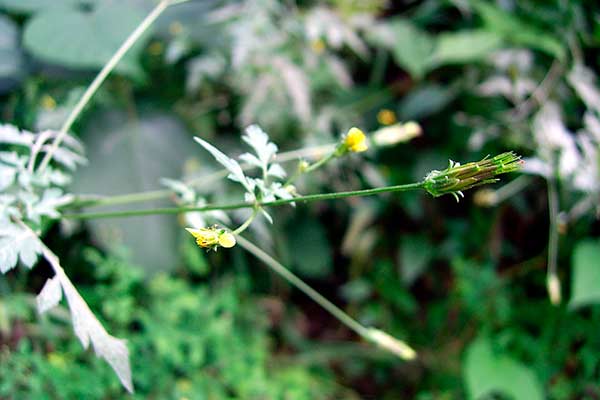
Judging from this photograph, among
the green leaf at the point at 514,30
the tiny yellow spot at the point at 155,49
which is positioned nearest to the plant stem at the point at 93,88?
the tiny yellow spot at the point at 155,49

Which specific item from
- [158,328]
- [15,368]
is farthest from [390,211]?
[15,368]

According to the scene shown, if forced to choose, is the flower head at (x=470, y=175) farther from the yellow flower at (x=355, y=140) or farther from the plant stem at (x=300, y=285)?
the plant stem at (x=300, y=285)

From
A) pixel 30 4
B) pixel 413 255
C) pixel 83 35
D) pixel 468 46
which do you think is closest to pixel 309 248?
pixel 413 255

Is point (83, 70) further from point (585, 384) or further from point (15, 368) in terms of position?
point (585, 384)

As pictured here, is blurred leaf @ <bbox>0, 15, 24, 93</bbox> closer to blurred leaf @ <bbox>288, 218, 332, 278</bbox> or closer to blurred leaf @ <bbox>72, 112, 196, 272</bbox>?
blurred leaf @ <bbox>72, 112, 196, 272</bbox>

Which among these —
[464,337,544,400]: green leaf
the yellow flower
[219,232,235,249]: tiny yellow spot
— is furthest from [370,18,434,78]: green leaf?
[219,232,235,249]: tiny yellow spot

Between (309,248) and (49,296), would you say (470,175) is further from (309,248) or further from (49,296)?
(309,248)
